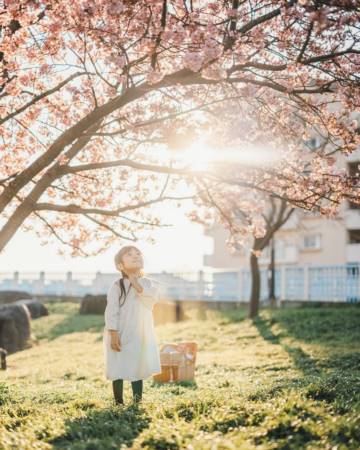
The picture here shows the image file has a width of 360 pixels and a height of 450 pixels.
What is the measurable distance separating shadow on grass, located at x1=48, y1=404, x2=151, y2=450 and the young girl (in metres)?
0.65

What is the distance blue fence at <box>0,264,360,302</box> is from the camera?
22.4 meters

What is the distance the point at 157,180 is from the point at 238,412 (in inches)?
262

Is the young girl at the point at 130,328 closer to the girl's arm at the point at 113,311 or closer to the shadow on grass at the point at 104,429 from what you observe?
the girl's arm at the point at 113,311

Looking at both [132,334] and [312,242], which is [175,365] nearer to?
[132,334]

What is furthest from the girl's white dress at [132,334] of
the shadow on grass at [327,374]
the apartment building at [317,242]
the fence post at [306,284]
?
the apartment building at [317,242]

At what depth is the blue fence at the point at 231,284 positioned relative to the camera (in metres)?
22.4

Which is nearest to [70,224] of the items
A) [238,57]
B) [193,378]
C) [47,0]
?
[193,378]

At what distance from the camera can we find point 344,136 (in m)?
8.04

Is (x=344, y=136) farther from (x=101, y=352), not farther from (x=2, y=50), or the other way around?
(x=101, y=352)

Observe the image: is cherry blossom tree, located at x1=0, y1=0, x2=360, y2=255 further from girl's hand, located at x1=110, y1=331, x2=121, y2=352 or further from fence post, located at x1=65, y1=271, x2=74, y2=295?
fence post, located at x1=65, y1=271, x2=74, y2=295

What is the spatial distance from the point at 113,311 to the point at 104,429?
1.74 metres

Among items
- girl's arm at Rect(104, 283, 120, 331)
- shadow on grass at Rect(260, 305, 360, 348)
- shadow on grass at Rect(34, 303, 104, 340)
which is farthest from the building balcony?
girl's arm at Rect(104, 283, 120, 331)

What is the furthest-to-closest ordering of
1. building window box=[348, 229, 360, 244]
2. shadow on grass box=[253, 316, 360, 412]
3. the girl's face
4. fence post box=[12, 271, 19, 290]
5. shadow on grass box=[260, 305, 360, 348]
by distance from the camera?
building window box=[348, 229, 360, 244] → fence post box=[12, 271, 19, 290] → shadow on grass box=[260, 305, 360, 348] → the girl's face → shadow on grass box=[253, 316, 360, 412]

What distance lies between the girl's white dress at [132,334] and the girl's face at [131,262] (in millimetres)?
137
